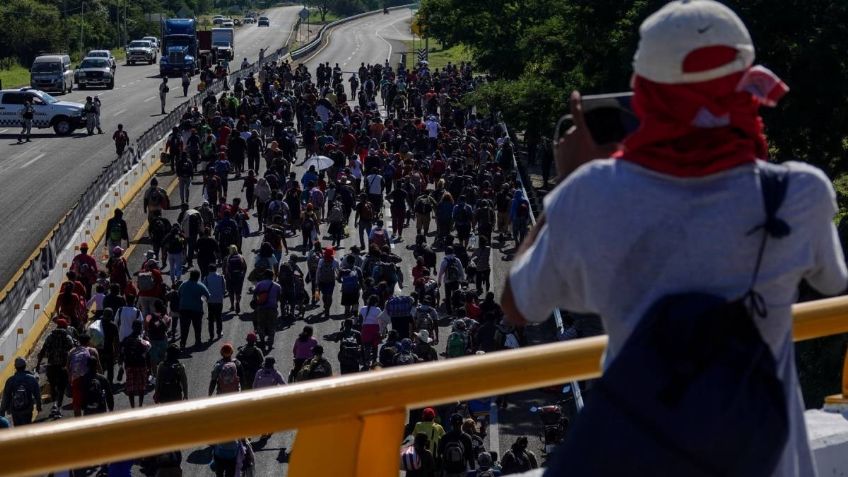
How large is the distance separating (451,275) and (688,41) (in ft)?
73.8

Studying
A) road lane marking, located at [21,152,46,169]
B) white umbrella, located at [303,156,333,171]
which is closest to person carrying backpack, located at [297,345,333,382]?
white umbrella, located at [303,156,333,171]

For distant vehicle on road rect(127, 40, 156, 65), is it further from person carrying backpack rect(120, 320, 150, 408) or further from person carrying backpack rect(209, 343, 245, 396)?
person carrying backpack rect(209, 343, 245, 396)

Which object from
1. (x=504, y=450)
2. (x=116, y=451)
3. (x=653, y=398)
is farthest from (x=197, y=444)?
(x=504, y=450)

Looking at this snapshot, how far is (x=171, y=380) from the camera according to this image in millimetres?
16812

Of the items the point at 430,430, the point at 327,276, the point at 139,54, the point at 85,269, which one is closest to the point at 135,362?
the point at 85,269

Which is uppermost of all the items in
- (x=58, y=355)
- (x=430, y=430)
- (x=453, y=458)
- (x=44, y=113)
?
(x=430, y=430)

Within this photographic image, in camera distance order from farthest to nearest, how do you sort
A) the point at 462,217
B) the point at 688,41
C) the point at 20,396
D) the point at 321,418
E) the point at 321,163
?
the point at 321,163
the point at 462,217
the point at 20,396
the point at 321,418
the point at 688,41

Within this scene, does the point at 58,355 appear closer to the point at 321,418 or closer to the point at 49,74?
the point at 321,418

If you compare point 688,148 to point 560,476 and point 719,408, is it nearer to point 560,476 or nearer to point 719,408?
point 719,408

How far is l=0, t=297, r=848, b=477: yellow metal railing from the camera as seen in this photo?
2.49 meters

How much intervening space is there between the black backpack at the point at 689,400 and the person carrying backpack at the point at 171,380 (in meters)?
14.9

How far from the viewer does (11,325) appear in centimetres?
2194

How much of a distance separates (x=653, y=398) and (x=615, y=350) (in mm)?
224

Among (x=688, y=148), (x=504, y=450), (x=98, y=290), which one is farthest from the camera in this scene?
(x=98, y=290)
